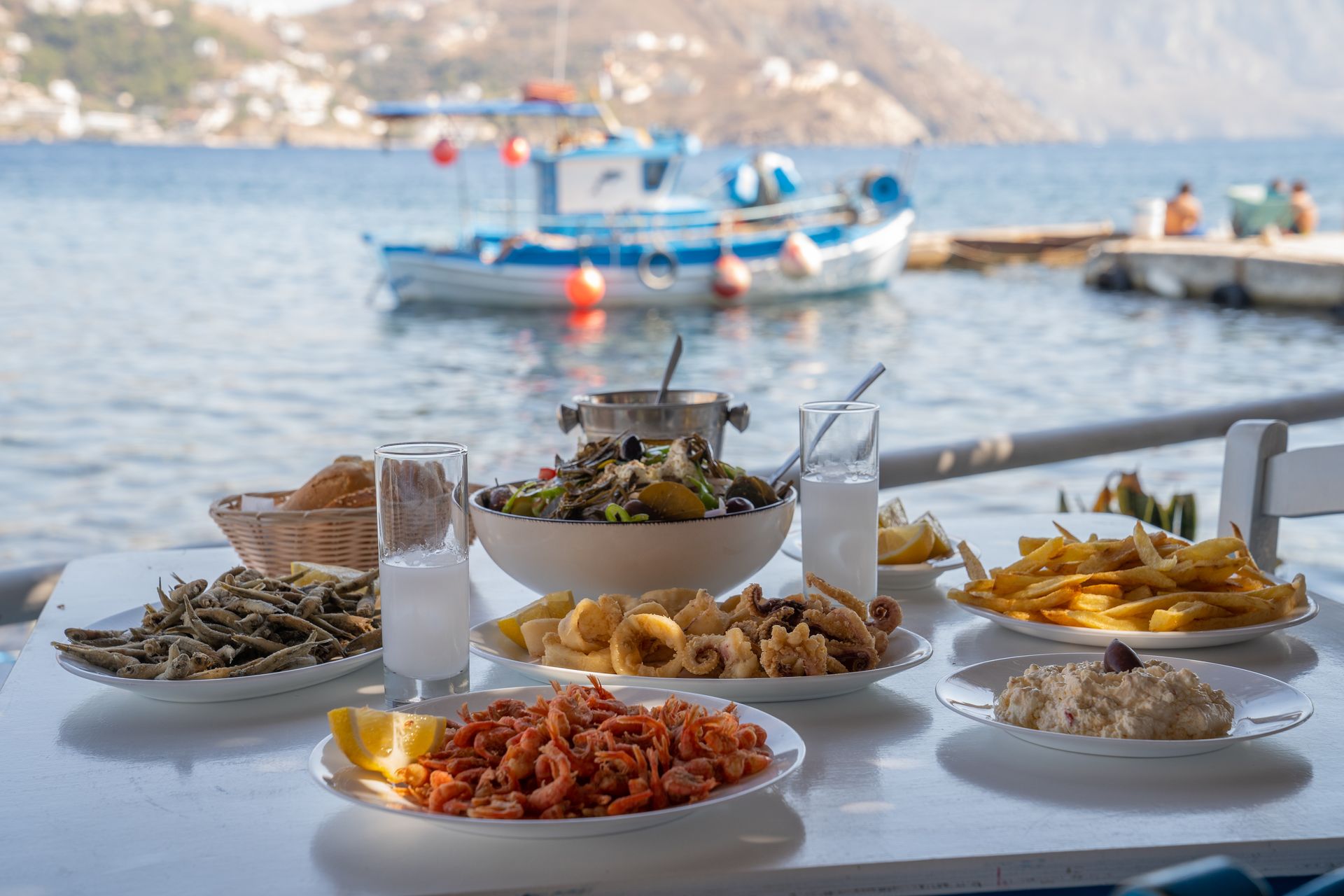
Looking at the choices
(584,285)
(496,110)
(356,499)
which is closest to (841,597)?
(356,499)

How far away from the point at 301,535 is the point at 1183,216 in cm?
2267

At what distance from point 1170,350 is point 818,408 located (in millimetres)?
16611

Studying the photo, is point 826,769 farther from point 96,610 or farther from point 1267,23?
point 1267,23

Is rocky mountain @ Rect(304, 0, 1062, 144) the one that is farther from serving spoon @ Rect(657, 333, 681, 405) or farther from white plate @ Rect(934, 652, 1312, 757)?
white plate @ Rect(934, 652, 1312, 757)

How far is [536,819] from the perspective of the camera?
110 cm

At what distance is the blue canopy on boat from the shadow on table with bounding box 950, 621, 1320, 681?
1686cm

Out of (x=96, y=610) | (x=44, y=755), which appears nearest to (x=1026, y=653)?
(x=44, y=755)

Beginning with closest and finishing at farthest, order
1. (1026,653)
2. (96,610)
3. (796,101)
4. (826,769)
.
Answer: (826,769), (1026,653), (96,610), (796,101)

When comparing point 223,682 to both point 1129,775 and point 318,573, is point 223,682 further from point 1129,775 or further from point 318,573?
point 1129,775

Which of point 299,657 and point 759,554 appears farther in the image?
point 759,554

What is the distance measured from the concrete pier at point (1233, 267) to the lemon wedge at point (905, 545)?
17801 mm

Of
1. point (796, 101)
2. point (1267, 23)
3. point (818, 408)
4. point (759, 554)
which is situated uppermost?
point (1267, 23)

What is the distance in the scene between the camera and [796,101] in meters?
98.6

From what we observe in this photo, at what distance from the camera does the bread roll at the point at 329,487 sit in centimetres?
209
